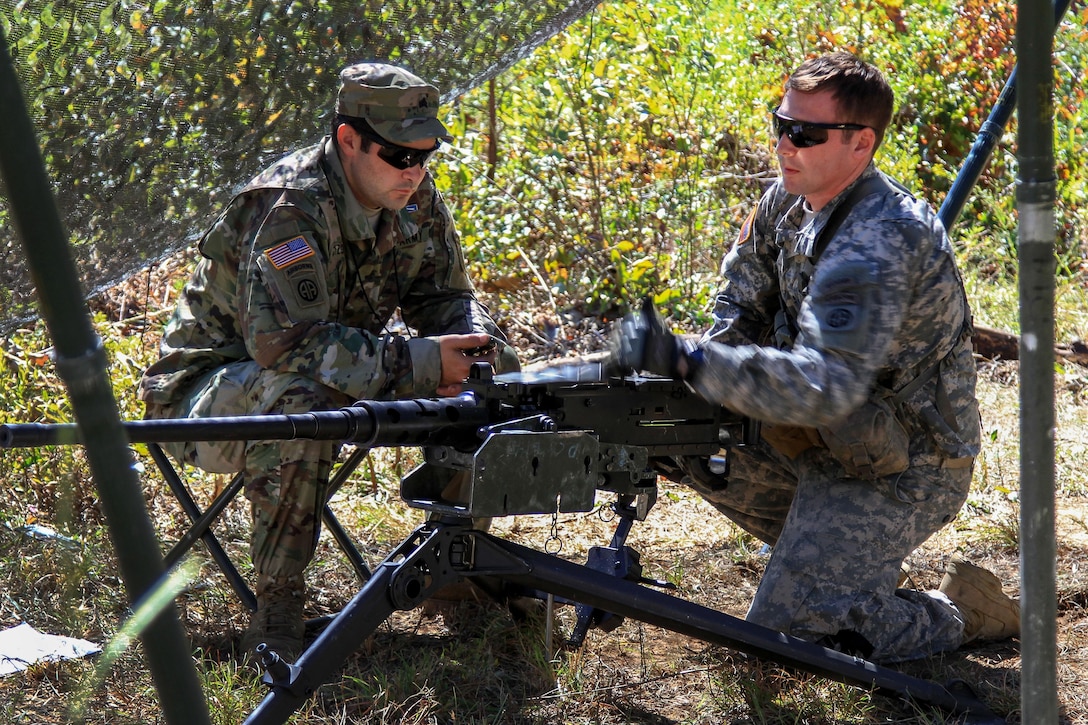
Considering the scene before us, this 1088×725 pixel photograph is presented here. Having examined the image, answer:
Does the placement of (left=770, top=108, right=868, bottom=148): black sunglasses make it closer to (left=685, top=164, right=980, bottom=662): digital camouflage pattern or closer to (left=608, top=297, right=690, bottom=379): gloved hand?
(left=685, top=164, right=980, bottom=662): digital camouflage pattern

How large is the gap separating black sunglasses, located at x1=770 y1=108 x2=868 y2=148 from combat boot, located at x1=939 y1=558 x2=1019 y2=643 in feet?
4.83

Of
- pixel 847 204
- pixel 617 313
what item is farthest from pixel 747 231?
pixel 617 313

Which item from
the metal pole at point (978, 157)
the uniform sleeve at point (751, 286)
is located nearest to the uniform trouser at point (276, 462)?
the uniform sleeve at point (751, 286)

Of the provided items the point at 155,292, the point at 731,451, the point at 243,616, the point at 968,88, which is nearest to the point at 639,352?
the point at 731,451

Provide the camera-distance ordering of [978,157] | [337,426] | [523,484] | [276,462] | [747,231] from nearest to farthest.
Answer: [337,426], [523,484], [276,462], [747,231], [978,157]

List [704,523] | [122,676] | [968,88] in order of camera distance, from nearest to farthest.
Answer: [122,676], [704,523], [968,88]

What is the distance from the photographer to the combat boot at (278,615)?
352cm

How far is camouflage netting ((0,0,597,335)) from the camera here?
308 centimetres

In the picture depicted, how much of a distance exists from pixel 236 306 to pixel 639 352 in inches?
60.6

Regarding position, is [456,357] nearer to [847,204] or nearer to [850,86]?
[847,204]

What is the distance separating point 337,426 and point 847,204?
1641 mm

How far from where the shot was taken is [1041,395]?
142cm

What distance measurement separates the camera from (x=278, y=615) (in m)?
3.54

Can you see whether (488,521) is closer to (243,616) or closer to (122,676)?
(243,616)
